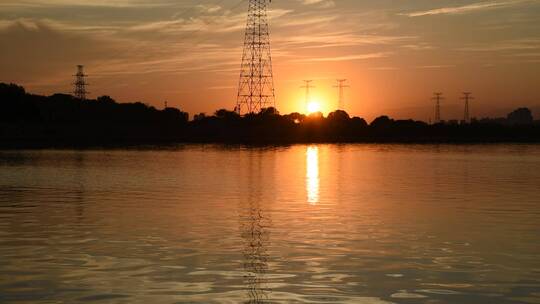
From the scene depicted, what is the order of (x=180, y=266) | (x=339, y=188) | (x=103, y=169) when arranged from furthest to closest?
(x=103, y=169), (x=339, y=188), (x=180, y=266)

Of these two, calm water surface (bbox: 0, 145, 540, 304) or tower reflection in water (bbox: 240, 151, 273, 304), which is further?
tower reflection in water (bbox: 240, 151, 273, 304)

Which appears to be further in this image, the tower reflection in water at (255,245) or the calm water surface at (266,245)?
the tower reflection in water at (255,245)

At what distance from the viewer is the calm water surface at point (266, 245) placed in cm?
1850

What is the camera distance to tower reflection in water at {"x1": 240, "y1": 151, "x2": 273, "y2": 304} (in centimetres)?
1863

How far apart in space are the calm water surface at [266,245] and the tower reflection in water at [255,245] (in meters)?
0.07

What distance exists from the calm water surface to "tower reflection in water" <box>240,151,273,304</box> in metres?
0.07

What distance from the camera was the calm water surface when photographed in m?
18.5

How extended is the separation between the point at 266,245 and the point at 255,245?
394 millimetres

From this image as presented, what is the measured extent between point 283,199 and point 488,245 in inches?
761

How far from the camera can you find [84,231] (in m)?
28.6

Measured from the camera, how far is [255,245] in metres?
25.8

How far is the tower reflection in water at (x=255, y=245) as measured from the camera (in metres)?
18.6

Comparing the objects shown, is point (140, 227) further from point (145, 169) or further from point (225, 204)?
point (145, 169)

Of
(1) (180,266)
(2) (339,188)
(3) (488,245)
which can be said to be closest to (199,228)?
(1) (180,266)
